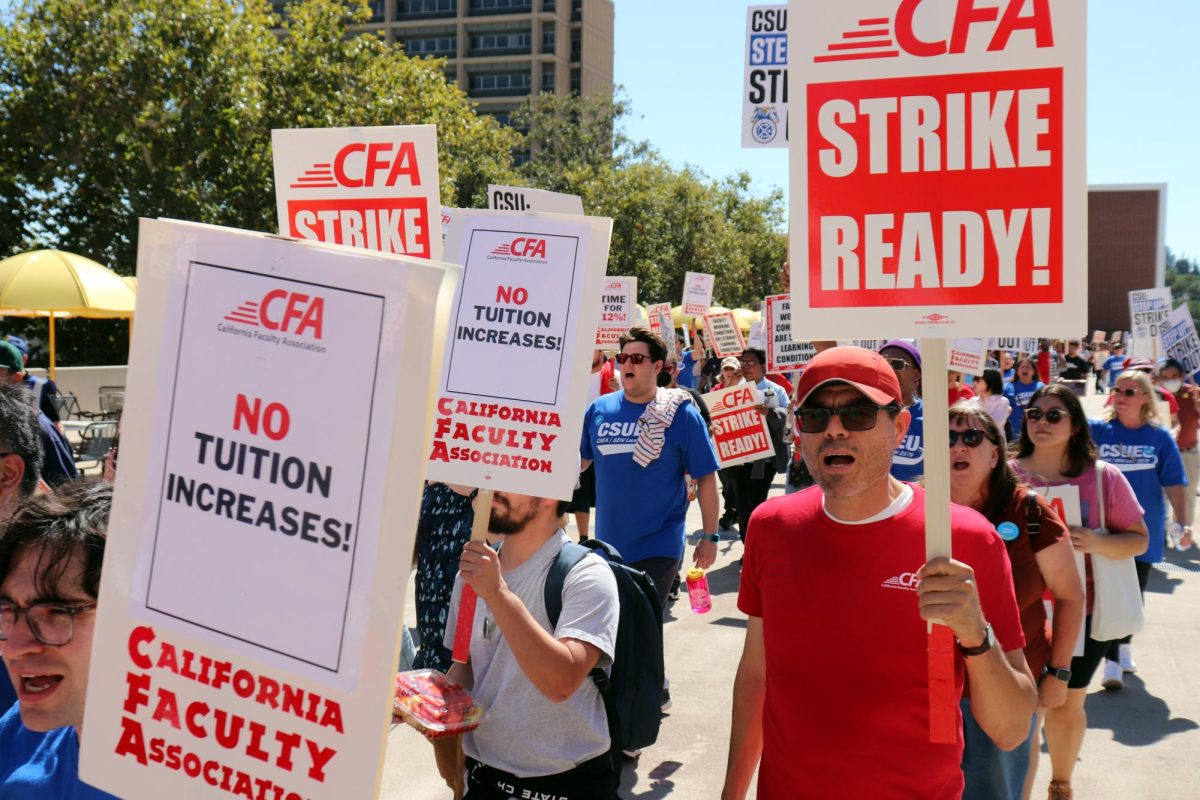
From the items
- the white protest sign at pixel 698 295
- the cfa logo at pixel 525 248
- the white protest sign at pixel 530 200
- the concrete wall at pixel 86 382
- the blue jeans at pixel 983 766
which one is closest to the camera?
the blue jeans at pixel 983 766

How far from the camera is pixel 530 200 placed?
677 centimetres

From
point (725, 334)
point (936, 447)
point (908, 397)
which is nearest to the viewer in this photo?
point (936, 447)

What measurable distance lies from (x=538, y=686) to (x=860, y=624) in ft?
2.86

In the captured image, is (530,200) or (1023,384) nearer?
(530,200)

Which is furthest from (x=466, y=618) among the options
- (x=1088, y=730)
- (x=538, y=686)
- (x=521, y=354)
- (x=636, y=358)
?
(x=1088, y=730)

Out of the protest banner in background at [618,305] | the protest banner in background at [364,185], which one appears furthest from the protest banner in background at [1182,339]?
the protest banner in background at [364,185]

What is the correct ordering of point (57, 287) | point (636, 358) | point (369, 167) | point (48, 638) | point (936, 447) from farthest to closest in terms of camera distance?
point (57, 287) < point (636, 358) < point (369, 167) < point (936, 447) < point (48, 638)

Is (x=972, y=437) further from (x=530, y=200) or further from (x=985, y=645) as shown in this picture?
(x=530, y=200)

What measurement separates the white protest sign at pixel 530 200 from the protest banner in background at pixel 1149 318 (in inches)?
487

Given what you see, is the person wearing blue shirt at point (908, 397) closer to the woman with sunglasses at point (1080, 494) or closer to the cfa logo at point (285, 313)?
the woman with sunglasses at point (1080, 494)

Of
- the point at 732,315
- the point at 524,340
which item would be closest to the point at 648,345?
the point at 524,340

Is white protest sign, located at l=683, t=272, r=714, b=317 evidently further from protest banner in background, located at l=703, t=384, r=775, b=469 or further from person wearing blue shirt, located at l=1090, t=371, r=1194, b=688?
person wearing blue shirt, located at l=1090, t=371, r=1194, b=688

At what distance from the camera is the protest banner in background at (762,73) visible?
27.8 feet

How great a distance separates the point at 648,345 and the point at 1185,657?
4323 millimetres
